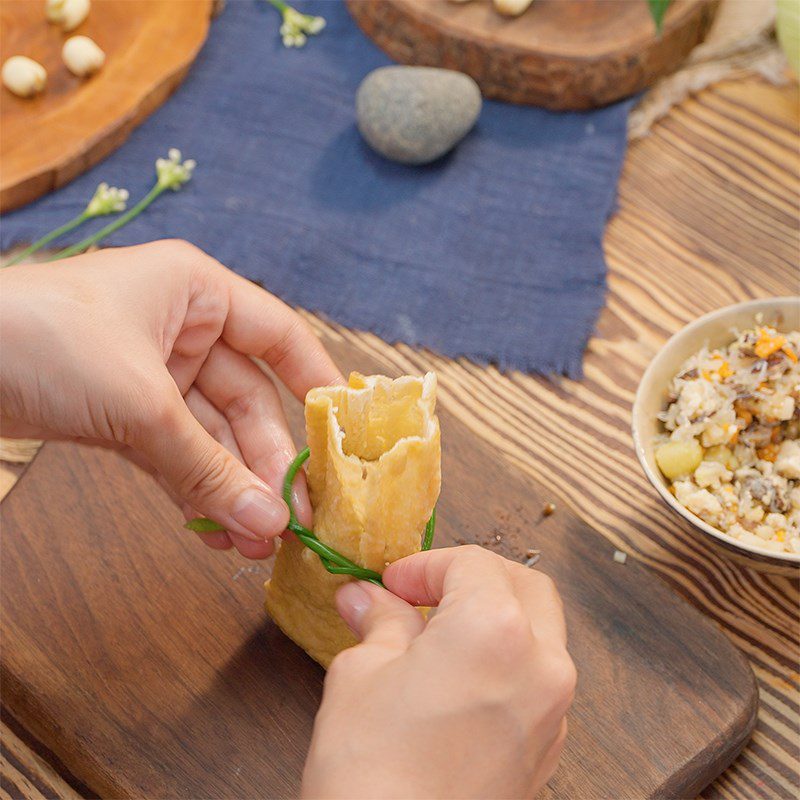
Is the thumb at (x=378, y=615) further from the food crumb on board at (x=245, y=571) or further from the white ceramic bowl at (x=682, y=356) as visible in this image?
the white ceramic bowl at (x=682, y=356)

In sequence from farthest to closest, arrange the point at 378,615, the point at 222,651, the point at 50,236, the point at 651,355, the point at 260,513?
the point at 50,236 < the point at 651,355 < the point at 222,651 < the point at 260,513 < the point at 378,615

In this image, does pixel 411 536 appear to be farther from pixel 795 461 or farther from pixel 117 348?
pixel 795 461

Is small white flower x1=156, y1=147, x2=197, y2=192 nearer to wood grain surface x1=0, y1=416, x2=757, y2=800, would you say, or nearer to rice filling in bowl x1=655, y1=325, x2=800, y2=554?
wood grain surface x1=0, y1=416, x2=757, y2=800

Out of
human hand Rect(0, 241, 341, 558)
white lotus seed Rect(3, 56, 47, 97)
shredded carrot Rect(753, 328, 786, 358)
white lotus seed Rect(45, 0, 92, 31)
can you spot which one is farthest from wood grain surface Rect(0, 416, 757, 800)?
white lotus seed Rect(45, 0, 92, 31)

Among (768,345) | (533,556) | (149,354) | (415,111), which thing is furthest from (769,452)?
(415,111)

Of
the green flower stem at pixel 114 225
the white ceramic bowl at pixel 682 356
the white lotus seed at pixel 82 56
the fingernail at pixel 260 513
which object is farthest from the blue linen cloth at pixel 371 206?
the fingernail at pixel 260 513

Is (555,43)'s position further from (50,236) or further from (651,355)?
(50,236)
